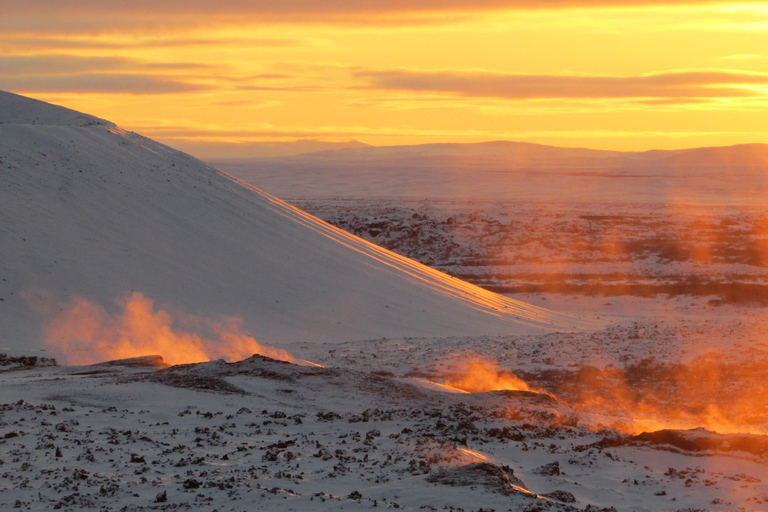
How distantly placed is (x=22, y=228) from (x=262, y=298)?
287 inches

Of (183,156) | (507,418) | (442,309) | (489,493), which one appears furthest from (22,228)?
(489,493)

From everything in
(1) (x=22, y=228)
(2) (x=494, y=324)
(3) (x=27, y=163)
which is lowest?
(2) (x=494, y=324)

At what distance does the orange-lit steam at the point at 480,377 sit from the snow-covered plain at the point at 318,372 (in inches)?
4.9

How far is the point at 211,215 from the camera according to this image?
2770 centimetres

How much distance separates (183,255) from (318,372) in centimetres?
1282

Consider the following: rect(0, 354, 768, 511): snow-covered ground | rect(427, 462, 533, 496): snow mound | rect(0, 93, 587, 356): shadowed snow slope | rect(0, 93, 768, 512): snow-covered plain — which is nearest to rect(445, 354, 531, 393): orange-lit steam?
rect(0, 93, 768, 512): snow-covered plain

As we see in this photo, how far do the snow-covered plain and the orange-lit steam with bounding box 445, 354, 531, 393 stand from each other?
125 mm

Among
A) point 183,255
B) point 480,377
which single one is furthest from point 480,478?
point 183,255

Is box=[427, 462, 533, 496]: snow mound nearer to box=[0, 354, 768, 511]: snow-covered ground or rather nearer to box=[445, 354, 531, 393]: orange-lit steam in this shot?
box=[0, 354, 768, 511]: snow-covered ground

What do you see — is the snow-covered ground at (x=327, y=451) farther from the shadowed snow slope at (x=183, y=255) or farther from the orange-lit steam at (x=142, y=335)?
the shadowed snow slope at (x=183, y=255)

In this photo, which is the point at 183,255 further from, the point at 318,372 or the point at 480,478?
the point at 480,478

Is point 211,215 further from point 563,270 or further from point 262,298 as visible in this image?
point 563,270

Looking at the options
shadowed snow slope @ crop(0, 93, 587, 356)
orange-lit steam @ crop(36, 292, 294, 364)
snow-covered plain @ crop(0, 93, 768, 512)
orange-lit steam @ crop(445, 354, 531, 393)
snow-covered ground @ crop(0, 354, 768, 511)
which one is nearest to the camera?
snow-covered ground @ crop(0, 354, 768, 511)

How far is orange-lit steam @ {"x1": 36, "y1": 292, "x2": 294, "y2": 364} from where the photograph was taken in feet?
56.9
